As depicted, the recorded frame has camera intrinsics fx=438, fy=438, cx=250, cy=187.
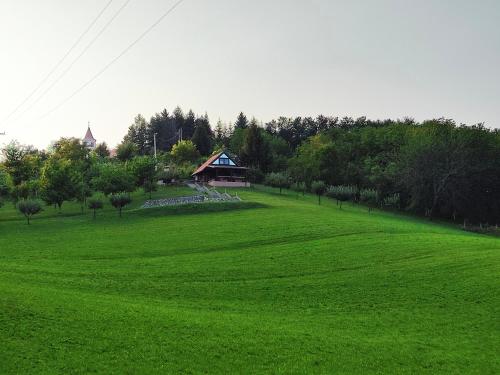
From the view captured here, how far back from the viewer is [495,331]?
18.8 meters

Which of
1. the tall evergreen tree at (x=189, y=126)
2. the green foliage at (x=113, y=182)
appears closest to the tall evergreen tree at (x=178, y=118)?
the tall evergreen tree at (x=189, y=126)

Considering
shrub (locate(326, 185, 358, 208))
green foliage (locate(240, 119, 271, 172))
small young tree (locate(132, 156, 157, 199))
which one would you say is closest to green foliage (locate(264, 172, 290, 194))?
shrub (locate(326, 185, 358, 208))

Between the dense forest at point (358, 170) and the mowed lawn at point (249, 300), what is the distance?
2060 centimetres

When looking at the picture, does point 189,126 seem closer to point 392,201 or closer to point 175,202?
point 392,201

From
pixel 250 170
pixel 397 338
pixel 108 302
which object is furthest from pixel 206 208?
pixel 250 170

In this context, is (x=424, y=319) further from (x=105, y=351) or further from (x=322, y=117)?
(x=322, y=117)

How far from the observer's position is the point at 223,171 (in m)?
80.1

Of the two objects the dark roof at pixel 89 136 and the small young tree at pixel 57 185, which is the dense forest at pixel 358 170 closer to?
the small young tree at pixel 57 185

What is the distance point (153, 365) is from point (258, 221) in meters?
29.4

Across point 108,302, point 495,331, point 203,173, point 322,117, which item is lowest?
point 495,331

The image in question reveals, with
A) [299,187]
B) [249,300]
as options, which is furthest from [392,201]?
[249,300]

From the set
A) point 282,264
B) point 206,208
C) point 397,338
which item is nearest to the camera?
point 397,338

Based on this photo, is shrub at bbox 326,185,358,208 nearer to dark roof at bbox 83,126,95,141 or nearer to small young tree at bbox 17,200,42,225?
small young tree at bbox 17,200,42,225

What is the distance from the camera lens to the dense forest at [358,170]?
60.7m
